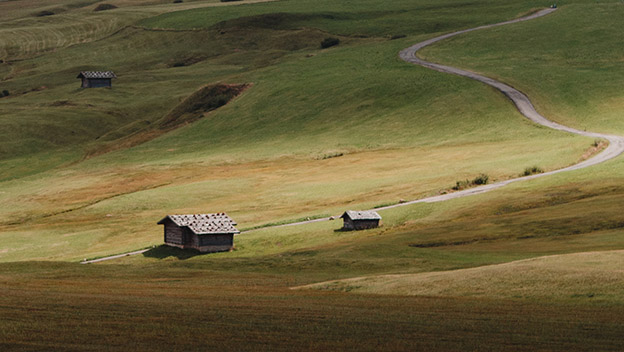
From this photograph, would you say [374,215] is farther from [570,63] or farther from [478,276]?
[570,63]

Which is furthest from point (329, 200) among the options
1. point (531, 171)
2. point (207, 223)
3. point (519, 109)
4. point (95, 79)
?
point (95, 79)

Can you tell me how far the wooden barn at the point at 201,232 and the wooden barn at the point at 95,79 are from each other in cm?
12230

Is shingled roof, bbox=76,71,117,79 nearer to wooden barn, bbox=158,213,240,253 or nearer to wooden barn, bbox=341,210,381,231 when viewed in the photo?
wooden barn, bbox=158,213,240,253

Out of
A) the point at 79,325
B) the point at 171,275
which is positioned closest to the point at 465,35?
the point at 171,275

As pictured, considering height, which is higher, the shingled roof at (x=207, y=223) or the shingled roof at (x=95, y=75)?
the shingled roof at (x=207, y=223)

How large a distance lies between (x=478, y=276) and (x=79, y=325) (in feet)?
63.2

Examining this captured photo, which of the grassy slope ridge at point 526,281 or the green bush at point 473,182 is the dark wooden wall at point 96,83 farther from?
the grassy slope ridge at point 526,281

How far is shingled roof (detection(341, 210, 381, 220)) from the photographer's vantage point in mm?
70500

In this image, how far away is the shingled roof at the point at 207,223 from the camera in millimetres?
69625

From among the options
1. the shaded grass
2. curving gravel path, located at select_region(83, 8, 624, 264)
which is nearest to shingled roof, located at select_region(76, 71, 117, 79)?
curving gravel path, located at select_region(83, 8, 624, 264)

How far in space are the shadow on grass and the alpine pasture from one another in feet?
1.24

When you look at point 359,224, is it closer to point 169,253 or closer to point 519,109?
point 169,253

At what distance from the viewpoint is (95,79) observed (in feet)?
618

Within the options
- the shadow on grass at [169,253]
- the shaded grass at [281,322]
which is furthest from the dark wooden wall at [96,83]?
the shaded grass at [281,322]
